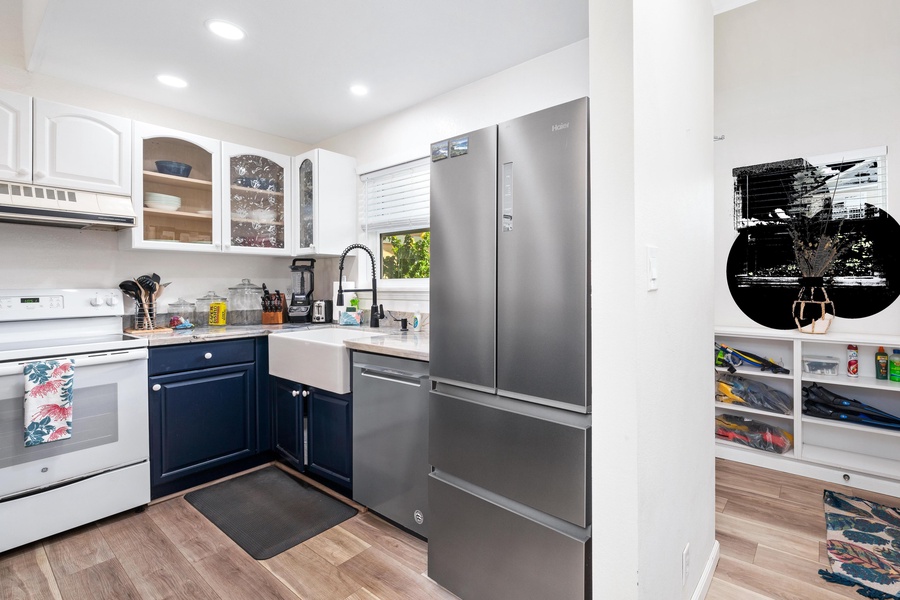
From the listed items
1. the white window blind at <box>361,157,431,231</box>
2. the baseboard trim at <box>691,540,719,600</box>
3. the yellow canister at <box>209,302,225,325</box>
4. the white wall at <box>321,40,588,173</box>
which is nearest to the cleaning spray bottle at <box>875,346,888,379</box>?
the baseboard trim at <box>691,540,719,600</box>

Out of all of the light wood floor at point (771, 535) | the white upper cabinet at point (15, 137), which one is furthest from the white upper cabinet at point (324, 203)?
the light wood floor at point (771, 535)

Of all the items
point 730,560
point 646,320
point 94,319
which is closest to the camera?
point 646,320

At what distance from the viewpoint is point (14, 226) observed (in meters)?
2.47

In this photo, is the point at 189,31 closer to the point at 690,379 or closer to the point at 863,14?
the point at 690,379

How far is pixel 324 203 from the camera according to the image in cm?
327

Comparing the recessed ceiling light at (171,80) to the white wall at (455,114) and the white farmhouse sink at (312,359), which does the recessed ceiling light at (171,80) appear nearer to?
the white wall at (455,114)

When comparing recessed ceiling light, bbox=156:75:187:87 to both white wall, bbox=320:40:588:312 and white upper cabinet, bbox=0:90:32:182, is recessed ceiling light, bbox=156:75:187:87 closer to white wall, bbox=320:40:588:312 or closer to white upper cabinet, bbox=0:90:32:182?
white upper cabinet, bbox=0:90:32:182

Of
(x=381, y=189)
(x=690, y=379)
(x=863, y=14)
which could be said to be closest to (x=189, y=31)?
(x=381, y=189)

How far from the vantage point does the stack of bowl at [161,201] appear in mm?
2740

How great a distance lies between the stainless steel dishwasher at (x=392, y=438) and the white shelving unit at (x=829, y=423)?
230cm

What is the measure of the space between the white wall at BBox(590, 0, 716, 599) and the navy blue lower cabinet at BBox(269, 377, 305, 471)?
1.99 meters

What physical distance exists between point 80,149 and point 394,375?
2226 mm

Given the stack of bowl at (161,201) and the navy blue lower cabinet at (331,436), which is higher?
the stack of bowl at (161,201)

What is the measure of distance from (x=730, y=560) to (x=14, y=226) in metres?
4.15
